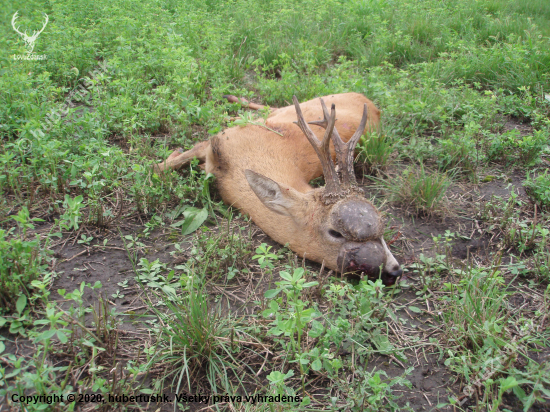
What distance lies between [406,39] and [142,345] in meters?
5.87

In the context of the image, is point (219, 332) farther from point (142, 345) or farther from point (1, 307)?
point (1, 307)

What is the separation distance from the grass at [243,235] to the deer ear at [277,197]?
302 millimetres

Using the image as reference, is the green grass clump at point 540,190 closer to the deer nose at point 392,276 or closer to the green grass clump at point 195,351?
the deer nose at point 392,276

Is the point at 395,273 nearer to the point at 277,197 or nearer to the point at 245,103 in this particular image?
the point at 277,197

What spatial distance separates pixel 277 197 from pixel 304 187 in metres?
0.49

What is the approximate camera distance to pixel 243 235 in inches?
138

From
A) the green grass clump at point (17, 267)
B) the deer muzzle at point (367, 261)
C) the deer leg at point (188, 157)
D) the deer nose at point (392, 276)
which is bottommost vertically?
the deer nose at point (392, 276)

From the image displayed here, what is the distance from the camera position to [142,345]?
2.47 metres

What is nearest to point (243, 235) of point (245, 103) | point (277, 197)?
point (277, 197)

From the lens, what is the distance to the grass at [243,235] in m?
2.26

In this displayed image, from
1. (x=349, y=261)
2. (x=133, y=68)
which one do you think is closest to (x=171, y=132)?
(x=133, y=68)

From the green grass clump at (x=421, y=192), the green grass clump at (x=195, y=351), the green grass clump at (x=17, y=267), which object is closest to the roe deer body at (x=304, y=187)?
the green grass clump at (x=421, y=192)

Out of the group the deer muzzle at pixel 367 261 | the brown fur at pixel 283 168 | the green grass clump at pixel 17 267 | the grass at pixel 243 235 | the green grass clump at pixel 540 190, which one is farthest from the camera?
the green grass clump at pixel 540 190

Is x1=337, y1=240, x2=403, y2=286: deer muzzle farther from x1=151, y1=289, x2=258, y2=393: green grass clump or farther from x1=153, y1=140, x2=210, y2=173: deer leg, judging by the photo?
x1=153, y1=140, x2=210, y2=173: deer leg
